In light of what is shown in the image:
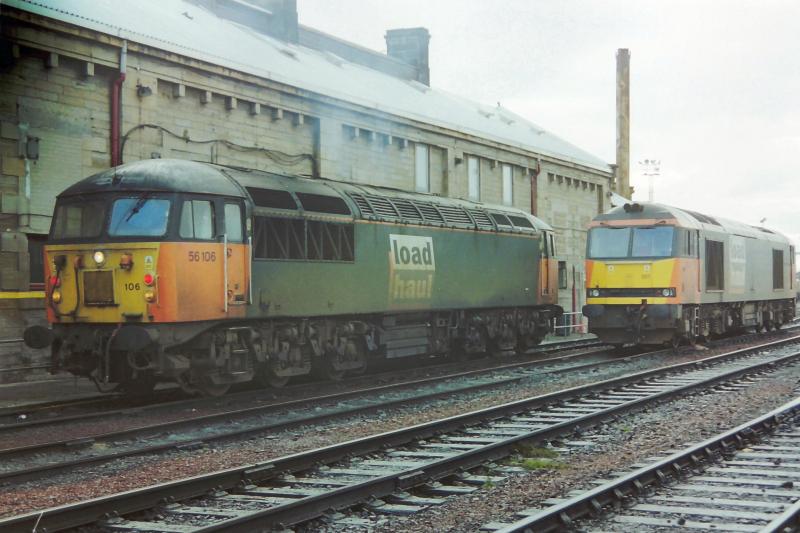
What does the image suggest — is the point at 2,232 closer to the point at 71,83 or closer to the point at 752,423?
the point at 71,83

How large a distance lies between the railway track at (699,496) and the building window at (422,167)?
18732 millimetres

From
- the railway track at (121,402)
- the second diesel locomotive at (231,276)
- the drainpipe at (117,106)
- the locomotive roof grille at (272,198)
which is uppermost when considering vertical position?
the drainpipe at (117,106)

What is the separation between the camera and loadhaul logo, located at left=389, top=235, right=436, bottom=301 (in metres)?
18.8

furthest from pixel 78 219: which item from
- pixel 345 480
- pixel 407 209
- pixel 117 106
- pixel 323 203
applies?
pixel 345 480

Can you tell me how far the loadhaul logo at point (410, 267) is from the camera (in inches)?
739

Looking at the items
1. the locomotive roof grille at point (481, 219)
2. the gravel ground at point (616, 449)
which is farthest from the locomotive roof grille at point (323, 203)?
the gravel ground at point (616, 449)

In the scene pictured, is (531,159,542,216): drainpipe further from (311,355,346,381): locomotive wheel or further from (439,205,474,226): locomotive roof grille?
(311,355,346,381): locomotive wheel

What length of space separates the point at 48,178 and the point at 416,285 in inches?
284

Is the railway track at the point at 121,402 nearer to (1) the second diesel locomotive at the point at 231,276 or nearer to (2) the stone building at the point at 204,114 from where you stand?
(1) the second diesel locomotive at the point at 231,276

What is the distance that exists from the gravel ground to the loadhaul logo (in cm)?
627

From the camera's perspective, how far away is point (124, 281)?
1388 centimetres

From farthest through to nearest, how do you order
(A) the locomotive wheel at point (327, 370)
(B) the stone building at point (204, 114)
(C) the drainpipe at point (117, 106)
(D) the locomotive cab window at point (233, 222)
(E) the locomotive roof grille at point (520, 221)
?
1. (E) the locomotive roof grille at point (520, 221)
2. (C) the drainpipe at point (117, 106)
3. (A) the locomotive wheel at point (327, 370)
4. (B) the stone building at point (204, 114)
5. (D) the locomotive cab window at point (233, 222)

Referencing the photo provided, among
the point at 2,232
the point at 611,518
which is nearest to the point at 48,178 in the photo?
the point at 2,232

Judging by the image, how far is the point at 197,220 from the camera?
47.0 feet
